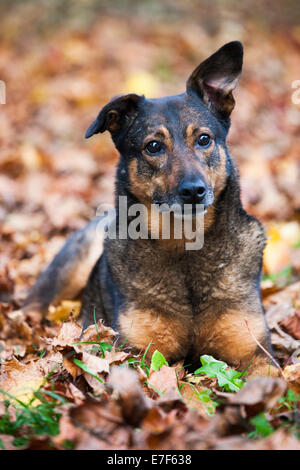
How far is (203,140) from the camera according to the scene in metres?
4.13

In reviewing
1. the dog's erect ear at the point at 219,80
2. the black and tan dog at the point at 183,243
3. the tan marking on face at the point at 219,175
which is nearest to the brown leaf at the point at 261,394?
the black and tan dog at the point at 183,243

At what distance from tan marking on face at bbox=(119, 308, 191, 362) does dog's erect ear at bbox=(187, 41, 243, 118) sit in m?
1.68

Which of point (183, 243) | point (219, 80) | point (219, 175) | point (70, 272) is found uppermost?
point (219, 80)

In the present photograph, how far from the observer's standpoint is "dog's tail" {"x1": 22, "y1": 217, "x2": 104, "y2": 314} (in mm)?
5855

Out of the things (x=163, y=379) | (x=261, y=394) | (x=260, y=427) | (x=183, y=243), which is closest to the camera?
(x=260, y=427)

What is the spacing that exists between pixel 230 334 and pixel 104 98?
8641 mm

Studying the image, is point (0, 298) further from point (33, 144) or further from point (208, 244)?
point (33, 144)

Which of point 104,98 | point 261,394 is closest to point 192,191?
point 261,394

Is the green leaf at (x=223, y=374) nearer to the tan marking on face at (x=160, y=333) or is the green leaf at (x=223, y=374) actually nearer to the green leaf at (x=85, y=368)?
the tan marking on face at (x=160, y=333)

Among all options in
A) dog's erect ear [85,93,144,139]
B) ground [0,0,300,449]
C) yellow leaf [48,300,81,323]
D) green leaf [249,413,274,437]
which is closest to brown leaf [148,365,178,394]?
ground [0,0,300,449]

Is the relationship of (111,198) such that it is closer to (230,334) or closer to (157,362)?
(230,334)

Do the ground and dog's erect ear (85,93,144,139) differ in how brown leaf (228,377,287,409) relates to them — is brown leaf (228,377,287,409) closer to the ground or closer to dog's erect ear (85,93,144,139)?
the ground

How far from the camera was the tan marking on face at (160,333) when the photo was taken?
4.10 metres

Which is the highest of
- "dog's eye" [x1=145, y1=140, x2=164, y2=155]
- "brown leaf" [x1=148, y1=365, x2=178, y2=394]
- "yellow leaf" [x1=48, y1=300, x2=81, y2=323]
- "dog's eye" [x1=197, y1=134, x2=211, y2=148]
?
"dog's eye" [x1=197, y1=134, x2=211, y2=148]
